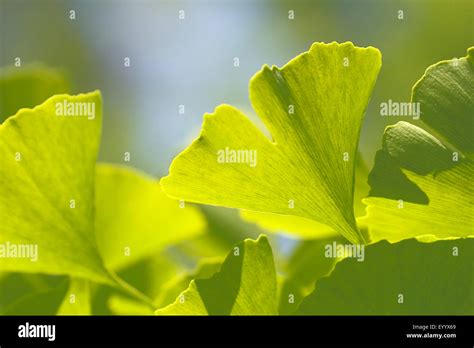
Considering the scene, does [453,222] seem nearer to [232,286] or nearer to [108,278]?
[232,286]

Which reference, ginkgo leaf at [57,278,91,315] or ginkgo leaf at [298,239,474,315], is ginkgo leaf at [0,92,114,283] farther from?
ginkgo leaf at [298,239,474,315]

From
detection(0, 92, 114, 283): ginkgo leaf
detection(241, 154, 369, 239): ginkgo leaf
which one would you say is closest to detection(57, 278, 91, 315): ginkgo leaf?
detection(0, 92, 114, 283): ginkgo leaf

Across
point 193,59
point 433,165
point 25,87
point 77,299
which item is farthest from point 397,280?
point 193,59

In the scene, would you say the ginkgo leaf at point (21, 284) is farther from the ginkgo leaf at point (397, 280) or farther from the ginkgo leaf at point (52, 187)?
the ginkgo leaf at point (397, 280)

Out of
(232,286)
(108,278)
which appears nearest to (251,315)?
(232,286)

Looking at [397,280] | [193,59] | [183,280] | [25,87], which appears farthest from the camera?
[193,59]

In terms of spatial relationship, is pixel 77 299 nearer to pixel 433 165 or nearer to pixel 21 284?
pixel 21 284

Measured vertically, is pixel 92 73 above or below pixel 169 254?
above
